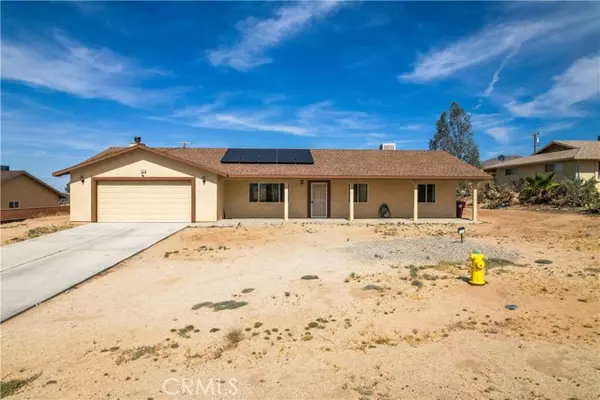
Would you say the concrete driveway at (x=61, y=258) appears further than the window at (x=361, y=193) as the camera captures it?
No

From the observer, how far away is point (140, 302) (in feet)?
20.0

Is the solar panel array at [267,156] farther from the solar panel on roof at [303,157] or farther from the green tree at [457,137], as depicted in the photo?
the green tree at [457,137]

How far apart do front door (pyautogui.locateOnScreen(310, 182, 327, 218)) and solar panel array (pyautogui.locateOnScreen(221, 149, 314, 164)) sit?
4.93ft

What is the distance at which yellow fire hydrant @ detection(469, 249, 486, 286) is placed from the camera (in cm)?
664

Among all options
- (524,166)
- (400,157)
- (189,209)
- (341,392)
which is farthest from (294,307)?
(524,166)

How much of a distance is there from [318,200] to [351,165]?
2.70 meters

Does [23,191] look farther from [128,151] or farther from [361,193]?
[361,193]

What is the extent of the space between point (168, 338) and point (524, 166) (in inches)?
1371

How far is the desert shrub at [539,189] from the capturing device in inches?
912

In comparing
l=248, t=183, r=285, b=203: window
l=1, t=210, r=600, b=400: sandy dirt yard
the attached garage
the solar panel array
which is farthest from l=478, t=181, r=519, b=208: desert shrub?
the attached garage

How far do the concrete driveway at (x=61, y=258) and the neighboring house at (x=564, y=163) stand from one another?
28594mm

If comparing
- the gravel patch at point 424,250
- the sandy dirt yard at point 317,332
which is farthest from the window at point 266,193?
the sandy dirt yard at point 317,332

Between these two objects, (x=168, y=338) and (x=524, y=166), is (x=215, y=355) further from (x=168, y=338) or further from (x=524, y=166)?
(x=524, y=166)
